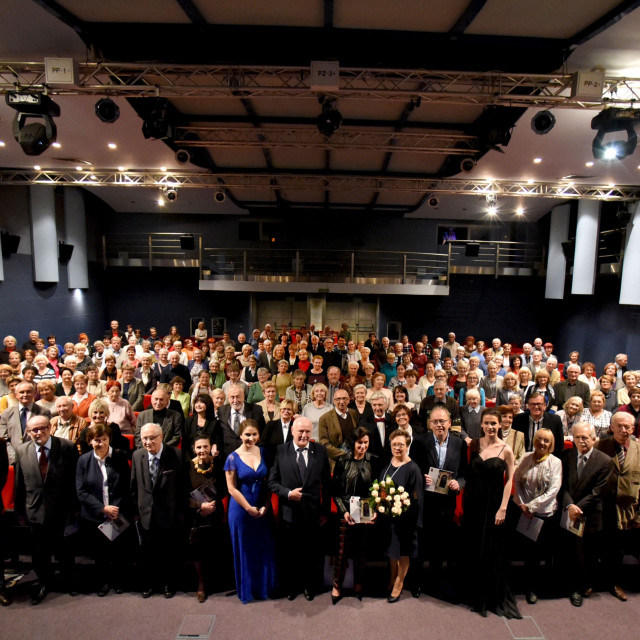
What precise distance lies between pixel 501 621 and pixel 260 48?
22.0 feet

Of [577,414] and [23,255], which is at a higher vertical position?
[23,255]

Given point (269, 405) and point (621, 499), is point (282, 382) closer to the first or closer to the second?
point (269, 405)

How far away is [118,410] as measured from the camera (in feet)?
14.8

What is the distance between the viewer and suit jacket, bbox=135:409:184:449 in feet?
12.9

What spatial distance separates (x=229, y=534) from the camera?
3.49m

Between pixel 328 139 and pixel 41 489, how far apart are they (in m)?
7.22

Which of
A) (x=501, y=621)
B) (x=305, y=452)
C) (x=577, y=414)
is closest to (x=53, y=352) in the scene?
(x=305, y=452)

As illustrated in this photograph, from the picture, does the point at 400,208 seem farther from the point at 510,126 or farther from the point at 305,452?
the point at 305,452

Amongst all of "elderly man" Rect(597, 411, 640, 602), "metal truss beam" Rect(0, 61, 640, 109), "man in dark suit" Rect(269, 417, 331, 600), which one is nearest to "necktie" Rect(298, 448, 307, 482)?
"man in dark suit" Rect(269, 417, 331, 600)

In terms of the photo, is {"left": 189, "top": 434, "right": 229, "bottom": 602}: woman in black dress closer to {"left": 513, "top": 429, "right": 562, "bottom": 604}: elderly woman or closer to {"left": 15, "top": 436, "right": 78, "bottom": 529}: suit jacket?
{"left": 15, "top": 436, "right": 78, "bottom": 529}: suit jacket

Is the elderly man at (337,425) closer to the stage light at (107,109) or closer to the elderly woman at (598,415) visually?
the elderly woman at (598,415)

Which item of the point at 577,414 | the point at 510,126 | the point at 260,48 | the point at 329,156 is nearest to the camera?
the point at 577,414

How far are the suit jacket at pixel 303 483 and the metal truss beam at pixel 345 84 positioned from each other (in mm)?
4770

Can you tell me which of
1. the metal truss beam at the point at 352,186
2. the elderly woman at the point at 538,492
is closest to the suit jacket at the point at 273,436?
the elderly woman at the point at 538,492
